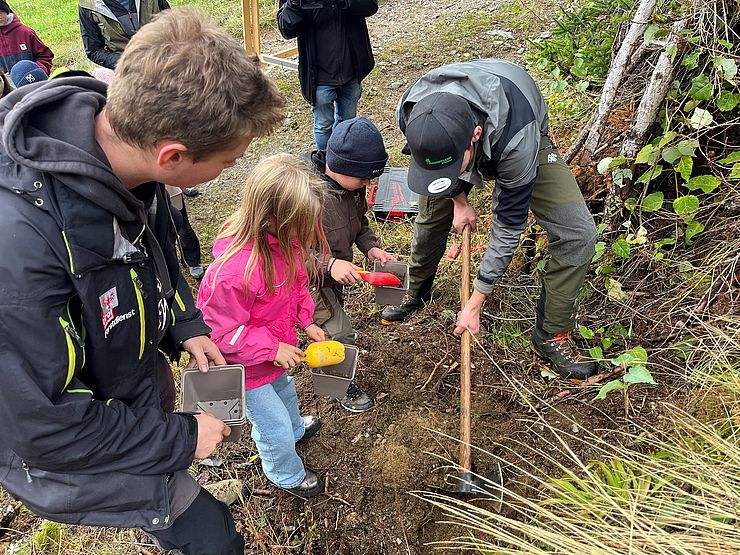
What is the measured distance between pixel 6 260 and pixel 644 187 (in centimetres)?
301

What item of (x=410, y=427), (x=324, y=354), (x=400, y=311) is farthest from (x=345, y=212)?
(x=410, y=427)

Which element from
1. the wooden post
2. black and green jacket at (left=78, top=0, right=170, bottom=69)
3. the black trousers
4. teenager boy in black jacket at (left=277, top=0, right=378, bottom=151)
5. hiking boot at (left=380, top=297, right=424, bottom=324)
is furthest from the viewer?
the wooden post

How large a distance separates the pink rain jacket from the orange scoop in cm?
61

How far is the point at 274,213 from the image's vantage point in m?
1.84

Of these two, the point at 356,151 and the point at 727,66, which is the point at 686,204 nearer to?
the point at 727,66

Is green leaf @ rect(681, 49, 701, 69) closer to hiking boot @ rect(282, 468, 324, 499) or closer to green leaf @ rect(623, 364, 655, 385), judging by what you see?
green leaf @ rect(623, 364, 655, 385)

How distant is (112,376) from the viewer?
138 centimetres

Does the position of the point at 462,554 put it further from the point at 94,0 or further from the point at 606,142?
the point at 94,0

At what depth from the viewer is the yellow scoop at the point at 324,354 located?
221 cm

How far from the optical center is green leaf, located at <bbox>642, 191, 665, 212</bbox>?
2715 mm

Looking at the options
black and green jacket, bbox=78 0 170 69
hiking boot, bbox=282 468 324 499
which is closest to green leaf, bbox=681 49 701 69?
hiking boot, bbox=282 468 324 499

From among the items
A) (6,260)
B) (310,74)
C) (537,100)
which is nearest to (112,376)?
(6,260)

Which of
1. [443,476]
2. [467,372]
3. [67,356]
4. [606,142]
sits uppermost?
[67,356]

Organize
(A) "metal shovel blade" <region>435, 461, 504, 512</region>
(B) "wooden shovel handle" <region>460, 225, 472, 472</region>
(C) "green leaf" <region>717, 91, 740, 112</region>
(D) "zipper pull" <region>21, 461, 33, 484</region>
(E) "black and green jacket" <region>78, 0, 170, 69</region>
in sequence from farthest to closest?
(E) "black and green jacket" <region>78, 0, 170, 69</region>
(C) "green leaf" <region>717, 91, 740, 112</region>
(B) "wooden shovel handle" <region>460, 225, 472, 472</region>
(A) "metal shovel blade" <region>435, 461, 504, 512</region>
(D) "zipper pull" <region>21, 461, 33, 484</region>
